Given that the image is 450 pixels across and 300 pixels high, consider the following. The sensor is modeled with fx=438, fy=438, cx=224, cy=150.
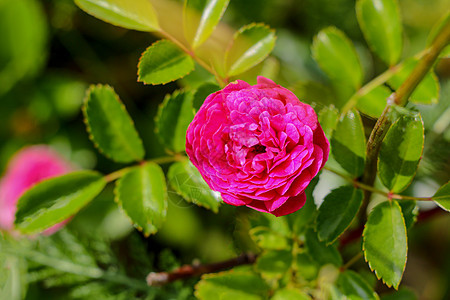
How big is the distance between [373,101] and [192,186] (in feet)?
0.90

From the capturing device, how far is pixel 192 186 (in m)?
0.50

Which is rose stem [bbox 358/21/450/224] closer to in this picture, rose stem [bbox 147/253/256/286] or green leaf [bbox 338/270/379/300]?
green leaf [bbox 338/270/379/300]

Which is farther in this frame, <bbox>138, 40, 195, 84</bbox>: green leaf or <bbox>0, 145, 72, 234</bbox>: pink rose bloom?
<bbox>0, 145, 72, 234</bbox>: pink rose bloom

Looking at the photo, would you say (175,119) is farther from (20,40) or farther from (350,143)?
(20,40)

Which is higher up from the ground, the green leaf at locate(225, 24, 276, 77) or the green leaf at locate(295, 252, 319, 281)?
the green leaf at locate(225, 24, 276, 77)

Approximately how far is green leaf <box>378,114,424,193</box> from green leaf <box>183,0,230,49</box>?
23cm

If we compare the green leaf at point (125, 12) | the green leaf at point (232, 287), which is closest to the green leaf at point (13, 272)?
the green leaf at point (232, 287)

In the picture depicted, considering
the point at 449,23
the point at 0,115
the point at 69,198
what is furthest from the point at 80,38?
the point at 449,23

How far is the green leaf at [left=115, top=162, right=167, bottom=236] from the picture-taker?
0.50 meters

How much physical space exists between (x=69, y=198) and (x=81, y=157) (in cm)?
63

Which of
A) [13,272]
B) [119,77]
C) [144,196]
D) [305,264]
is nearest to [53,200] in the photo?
[144,196]

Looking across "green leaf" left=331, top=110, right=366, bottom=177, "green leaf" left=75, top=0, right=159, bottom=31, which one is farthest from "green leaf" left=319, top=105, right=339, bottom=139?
"green leaf" left=75, top=0, right=159, bottom=31

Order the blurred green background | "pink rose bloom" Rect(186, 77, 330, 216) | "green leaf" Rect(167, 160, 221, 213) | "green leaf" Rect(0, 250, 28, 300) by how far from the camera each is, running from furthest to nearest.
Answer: the blurred green background
"green leaf" Rect(0, 250, 28, 300)
"green leaf" Rect(167, 160, 221, 213)
"pink rose bloom" Rect(186, 77, 330, 216)

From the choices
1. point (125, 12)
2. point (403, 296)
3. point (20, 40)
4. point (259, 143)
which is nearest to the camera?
point (259, 143)
